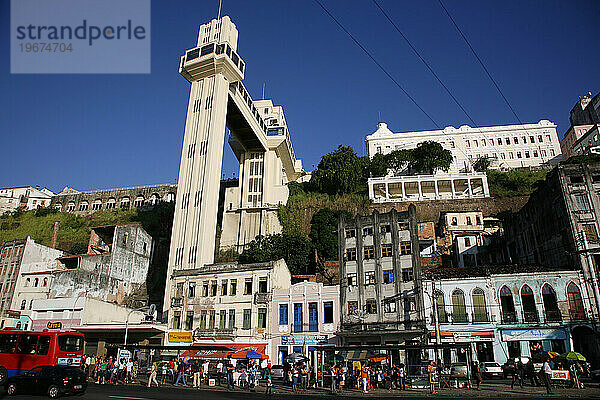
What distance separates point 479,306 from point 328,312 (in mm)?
14682

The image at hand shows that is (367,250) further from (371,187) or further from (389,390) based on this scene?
(371,187)

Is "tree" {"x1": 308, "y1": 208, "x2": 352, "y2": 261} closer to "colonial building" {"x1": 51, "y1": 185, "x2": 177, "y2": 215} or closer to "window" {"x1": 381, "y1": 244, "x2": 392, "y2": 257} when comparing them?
"window" {"x1": 381, "y1": 244, "x2": 392, "y2": 257}

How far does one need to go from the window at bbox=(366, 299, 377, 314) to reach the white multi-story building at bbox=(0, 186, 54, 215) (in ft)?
331

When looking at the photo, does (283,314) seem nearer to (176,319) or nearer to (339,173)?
(176,319)

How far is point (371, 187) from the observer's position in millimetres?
86625

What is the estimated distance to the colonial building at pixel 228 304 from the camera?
44781 millimetres

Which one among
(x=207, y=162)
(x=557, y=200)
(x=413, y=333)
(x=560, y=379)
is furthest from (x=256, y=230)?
(x=560, y=379)

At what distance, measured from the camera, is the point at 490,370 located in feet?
116

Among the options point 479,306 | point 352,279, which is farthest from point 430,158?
point 479,306

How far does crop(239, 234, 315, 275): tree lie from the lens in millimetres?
58531

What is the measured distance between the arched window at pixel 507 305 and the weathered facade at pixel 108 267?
51.9 meters

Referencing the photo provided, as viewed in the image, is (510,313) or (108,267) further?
(108,267)

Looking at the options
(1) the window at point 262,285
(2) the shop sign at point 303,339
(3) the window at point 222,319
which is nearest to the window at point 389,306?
(2) the shop sign at point 303,339

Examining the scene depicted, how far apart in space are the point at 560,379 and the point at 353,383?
1294cm
